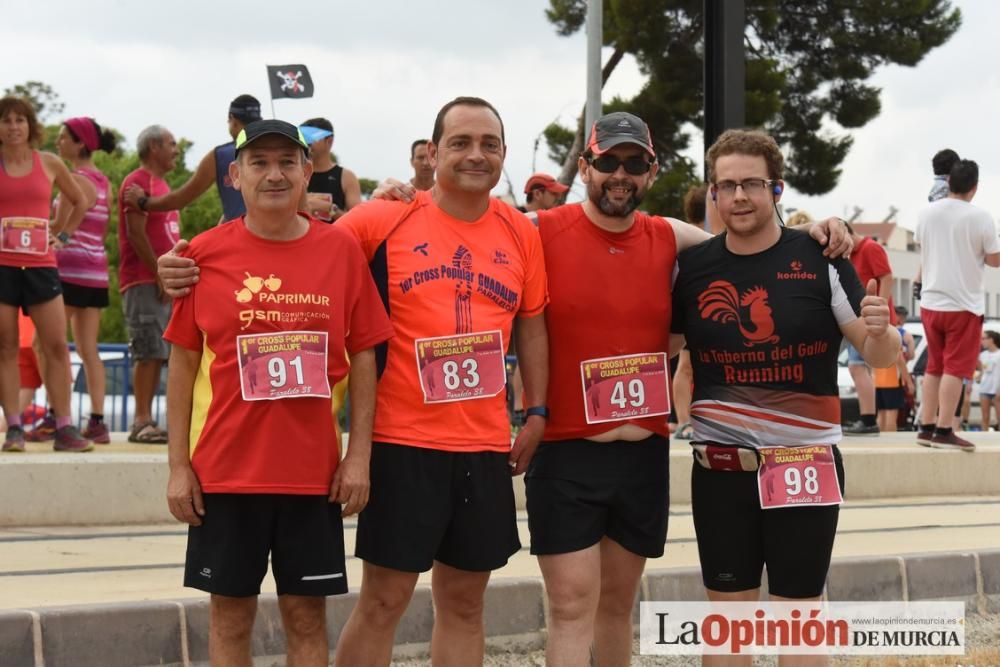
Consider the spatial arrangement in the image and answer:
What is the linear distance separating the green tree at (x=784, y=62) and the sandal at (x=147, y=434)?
16.3 metres

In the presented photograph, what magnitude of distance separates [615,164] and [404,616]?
196 centimetres

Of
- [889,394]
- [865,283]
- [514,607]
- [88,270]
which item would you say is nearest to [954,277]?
[865,283]

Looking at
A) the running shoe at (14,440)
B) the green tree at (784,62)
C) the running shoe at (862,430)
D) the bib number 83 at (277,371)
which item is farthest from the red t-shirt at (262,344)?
the green tree at (784,62)

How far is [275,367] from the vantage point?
13.0 feet

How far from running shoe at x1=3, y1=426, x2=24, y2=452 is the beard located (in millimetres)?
4343

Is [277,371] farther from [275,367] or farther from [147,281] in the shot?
[147,281]


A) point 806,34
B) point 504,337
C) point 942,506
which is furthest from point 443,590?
point 806,34

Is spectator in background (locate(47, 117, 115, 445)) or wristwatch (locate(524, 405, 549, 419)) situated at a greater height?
spectator in background (locate(47, 117, 115, 445))

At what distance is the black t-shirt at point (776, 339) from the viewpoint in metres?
4.36

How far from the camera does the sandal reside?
8492mm

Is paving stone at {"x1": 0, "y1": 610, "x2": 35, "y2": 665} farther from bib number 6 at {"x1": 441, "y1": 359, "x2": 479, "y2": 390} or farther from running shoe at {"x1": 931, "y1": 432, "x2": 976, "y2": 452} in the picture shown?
running shoe at {"x1": 931, "y1": 432, "x2": 976, "y2": 452}

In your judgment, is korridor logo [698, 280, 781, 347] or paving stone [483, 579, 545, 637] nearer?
korridor logo [698, 280, 781, 347]

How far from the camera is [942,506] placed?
9477 mm

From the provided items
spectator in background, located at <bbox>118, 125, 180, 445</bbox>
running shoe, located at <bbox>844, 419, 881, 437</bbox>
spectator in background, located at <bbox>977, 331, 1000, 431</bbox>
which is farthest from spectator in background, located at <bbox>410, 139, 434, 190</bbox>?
spectator in background, located at <bbox>977, 331, 1000, 431</bbox>
